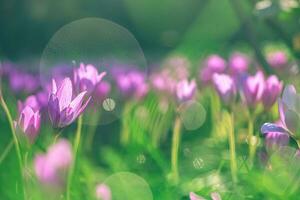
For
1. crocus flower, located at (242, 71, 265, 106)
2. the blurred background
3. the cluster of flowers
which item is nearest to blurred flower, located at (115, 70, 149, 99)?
the cluster of flowers

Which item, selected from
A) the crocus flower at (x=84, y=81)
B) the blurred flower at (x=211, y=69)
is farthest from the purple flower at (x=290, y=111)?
the blurred flower at (x=211, y=69)

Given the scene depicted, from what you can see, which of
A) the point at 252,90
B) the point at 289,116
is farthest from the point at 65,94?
the point at 252,90

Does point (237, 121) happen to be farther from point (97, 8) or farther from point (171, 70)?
point (97, 8)

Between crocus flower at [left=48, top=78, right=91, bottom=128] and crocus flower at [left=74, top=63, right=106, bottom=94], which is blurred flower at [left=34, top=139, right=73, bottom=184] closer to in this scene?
crocus flower at [left=48, top=78, right=91, bottom=128]

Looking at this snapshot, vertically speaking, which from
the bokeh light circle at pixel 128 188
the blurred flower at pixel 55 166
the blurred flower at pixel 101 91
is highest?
the blurred flower at pixel 55 166

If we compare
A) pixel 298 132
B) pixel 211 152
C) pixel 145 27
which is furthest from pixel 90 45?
pixel 298 132

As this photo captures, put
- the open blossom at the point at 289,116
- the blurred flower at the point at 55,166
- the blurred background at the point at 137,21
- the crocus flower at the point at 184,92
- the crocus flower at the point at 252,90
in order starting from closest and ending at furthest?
the blurred flower at the point at 55,166 < the open blossom at the point at 289,116 < the crocus flower at the point at 252,90 < the crocus flower at the point at 184,92 < the blurred background at the point at 137,21

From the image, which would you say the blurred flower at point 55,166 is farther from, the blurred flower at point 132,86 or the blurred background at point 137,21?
the blurred background at point 137,21
